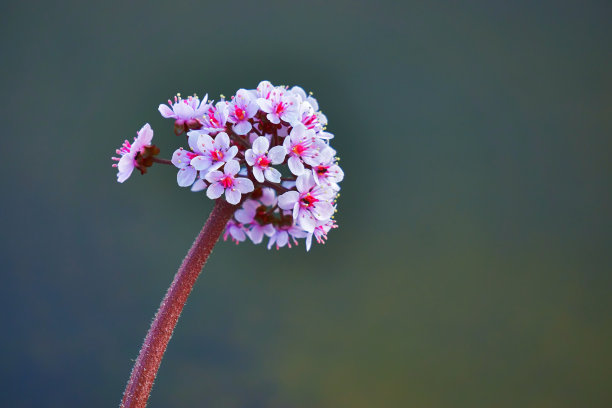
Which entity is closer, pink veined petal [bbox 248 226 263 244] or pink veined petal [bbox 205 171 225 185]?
pink veined petal [bbox 205 171 225 185]

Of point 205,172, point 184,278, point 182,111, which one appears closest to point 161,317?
point 184,278

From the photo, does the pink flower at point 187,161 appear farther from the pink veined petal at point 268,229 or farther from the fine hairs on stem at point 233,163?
the pink veined petal at point 268,229

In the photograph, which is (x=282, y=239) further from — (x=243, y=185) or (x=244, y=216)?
(x=243, y=185)

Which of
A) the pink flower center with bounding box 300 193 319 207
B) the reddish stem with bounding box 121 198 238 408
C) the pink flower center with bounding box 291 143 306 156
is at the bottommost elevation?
the reddish stem with bounding box 121 198 238 408

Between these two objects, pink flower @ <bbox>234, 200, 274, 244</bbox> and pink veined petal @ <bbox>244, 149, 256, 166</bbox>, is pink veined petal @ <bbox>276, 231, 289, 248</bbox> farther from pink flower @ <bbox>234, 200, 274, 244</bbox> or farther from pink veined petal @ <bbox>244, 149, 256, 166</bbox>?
pink veined petal @ <bbox>244, 149, 256, 166</bbox>

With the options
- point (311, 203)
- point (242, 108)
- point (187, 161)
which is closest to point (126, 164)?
point (187, 161)

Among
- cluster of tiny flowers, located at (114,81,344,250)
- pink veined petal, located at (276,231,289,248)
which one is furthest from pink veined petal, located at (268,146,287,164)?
pink veined petal, located at (276,231,289,248)

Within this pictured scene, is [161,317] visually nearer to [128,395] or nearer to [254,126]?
[128,395]

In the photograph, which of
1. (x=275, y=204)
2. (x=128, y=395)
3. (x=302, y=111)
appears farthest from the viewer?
(x=275, y=204)
